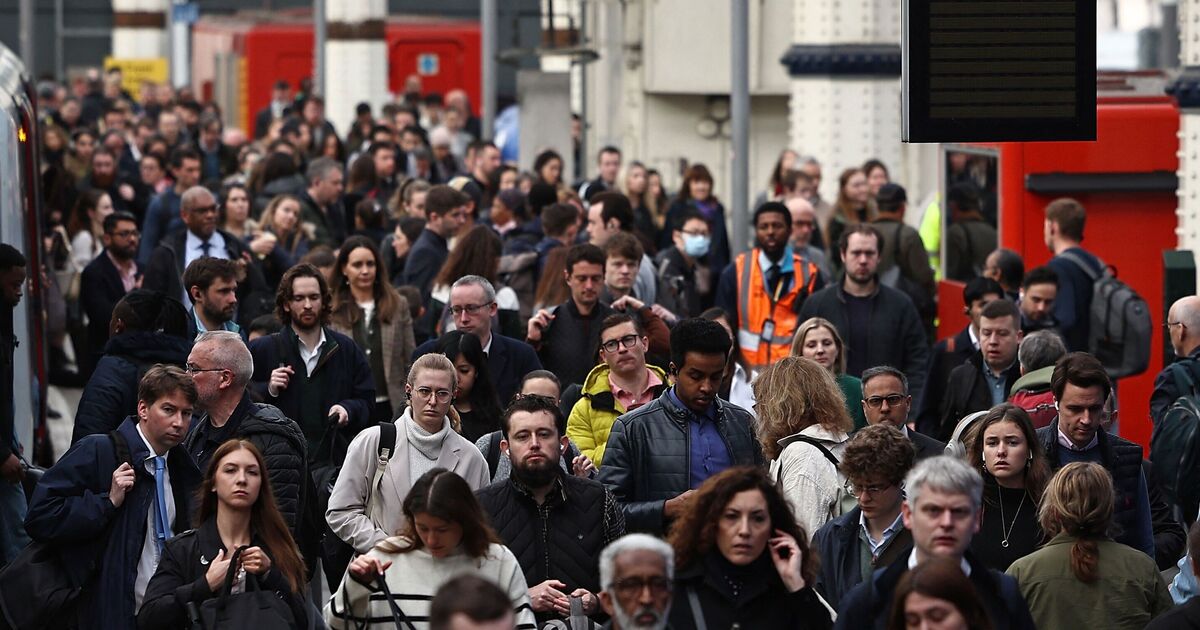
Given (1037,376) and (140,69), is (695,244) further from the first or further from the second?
(140,69)

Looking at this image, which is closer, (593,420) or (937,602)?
(937,602)

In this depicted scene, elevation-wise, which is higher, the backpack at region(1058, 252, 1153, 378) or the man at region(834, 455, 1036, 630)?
the backpack at region(1058, 252, 1153, 378)

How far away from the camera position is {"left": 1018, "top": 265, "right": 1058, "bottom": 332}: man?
11.8 metres

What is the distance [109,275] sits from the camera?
13766 millimetres

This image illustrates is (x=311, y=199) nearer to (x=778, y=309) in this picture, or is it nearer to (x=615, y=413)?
(x=778, y=309)

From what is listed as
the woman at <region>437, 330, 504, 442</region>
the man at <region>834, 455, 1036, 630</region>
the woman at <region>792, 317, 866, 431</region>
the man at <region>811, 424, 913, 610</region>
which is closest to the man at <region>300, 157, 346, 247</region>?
the woman at <region>437, 330, 504, 442</region>

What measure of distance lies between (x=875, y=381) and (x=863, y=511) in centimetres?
156

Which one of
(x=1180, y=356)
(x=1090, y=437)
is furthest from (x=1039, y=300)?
(x=1090, y=437)

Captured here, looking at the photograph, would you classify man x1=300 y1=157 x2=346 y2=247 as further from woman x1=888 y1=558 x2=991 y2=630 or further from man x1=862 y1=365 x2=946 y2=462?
woman x1=888 y1=558 x2=991 y2=630

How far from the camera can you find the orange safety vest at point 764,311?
1272 cm

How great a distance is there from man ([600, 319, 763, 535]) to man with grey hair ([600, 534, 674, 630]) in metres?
2.15

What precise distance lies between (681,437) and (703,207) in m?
9.25

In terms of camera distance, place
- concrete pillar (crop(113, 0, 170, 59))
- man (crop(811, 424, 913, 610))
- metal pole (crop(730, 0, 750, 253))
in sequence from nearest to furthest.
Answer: man (crop(811, 424, 913, 610)) → metal pole (crop(730, 0, 750, 253)) → concrete pillar (crop(113, 0, 170, 59))

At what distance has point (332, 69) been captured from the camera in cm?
4012
